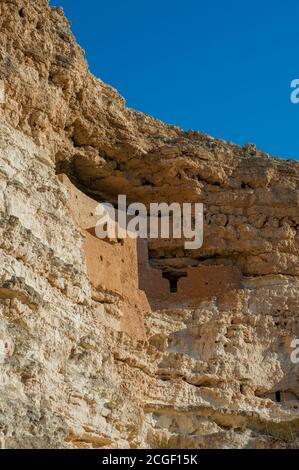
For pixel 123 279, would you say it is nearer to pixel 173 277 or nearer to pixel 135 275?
pixel 135 275

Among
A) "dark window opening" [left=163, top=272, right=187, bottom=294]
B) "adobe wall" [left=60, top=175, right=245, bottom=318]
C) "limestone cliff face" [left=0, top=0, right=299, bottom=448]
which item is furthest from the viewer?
"dark window opening" [left=163, top=272, right=187, bottom=294]

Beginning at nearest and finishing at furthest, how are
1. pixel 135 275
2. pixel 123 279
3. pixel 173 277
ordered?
pixel 123 279 < pixel 135 275 < pixel 173 277

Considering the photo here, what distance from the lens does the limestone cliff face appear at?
48.9 ft

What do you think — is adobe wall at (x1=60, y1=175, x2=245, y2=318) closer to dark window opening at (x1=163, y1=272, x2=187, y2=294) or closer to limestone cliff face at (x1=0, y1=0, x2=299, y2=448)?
limestone cliff face at (x1=0, y1=0, x2=299, y2=448)

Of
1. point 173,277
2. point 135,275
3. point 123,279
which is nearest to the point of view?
point 123,279

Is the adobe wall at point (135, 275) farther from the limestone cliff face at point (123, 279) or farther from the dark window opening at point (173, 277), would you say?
the dark window opening at point (173, 277)

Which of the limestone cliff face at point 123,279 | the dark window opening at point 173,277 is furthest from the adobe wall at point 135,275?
the dark window opening at point 173,277

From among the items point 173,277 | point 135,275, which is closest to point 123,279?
point 135,275

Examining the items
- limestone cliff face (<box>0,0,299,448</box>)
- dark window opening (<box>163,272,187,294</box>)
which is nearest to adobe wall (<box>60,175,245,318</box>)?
limestone cliff face (<box>0,0,299,448</box>)

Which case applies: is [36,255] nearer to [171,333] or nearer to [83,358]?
[83,358]

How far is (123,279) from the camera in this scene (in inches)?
782

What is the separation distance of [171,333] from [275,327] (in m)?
2.48
